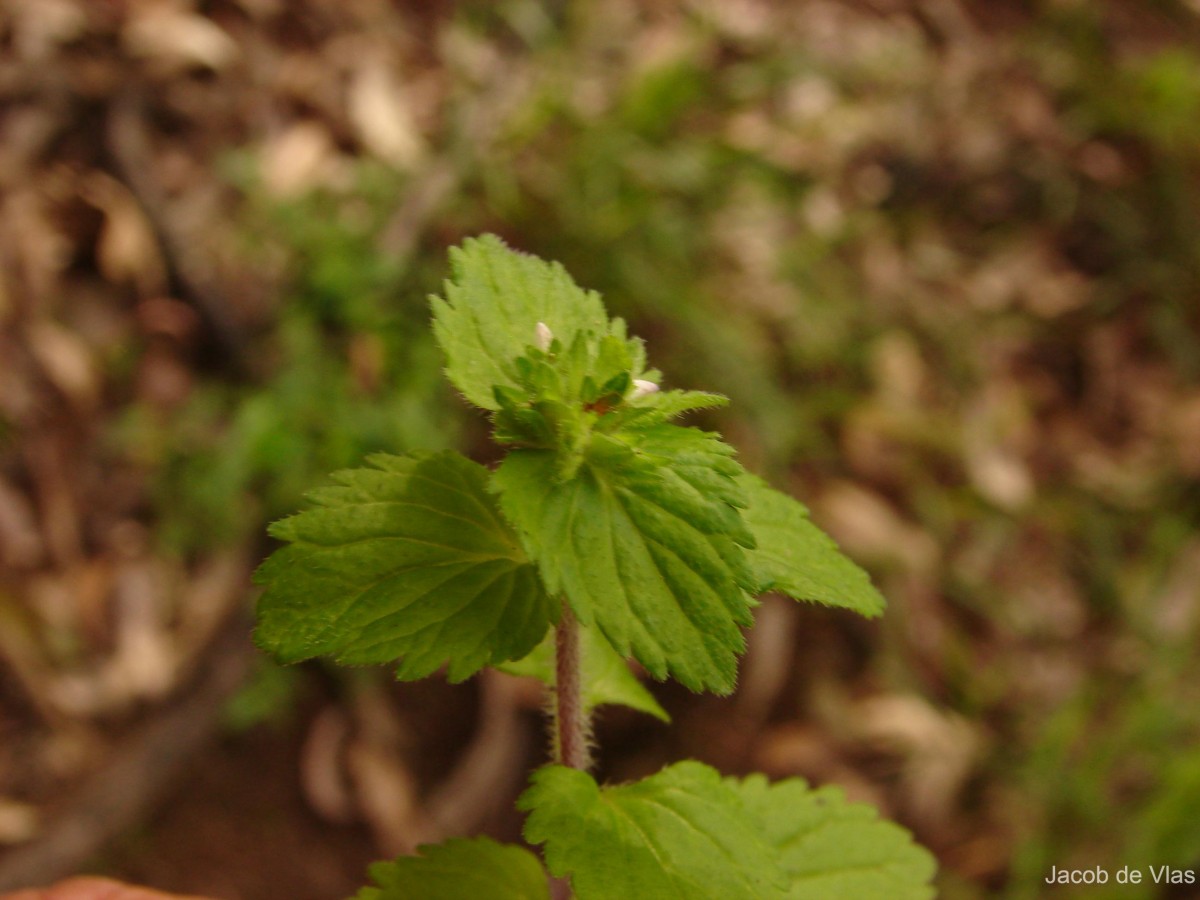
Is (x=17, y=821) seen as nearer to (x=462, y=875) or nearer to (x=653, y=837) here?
(x=462, y=875)

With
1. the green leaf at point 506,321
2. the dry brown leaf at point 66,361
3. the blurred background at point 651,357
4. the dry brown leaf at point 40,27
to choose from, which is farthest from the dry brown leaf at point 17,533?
the green leaf at point 506,321

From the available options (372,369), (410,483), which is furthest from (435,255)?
(410,483)

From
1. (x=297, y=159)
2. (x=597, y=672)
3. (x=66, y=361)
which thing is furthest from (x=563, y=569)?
(x=297, y=159)

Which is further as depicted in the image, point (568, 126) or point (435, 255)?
point (568, 126)

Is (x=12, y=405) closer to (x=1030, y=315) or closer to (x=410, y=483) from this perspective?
(x=410, y=483)

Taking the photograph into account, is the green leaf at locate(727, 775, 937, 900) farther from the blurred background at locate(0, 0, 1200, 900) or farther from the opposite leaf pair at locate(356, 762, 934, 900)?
the blurred background at locate(0, 0, 1200, 900)

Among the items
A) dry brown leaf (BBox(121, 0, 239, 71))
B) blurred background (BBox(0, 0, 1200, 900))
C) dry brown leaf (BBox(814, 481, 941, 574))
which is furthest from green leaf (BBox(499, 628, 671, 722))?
dry brown leaf (BBox(121, 0, 239, 71))
